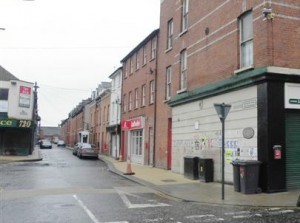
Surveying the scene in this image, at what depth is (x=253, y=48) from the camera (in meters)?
16.3

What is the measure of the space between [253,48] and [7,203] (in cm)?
1034

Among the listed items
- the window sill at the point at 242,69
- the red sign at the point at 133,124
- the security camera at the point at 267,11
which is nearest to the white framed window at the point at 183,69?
the window sill at the point at 242,69

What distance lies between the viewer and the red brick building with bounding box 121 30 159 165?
3058cm

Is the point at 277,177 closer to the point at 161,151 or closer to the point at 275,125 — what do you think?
the point at 275,125

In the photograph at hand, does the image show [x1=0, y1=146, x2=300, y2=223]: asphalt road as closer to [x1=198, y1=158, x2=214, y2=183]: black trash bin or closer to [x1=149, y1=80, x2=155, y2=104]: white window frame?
[x1=198, y1=158, x2=214, y2=183]: black trash bin

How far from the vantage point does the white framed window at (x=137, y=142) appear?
3291cm

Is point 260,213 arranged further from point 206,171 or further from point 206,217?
point 206,171

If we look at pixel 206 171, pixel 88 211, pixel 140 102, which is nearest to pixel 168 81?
pixel 140 102

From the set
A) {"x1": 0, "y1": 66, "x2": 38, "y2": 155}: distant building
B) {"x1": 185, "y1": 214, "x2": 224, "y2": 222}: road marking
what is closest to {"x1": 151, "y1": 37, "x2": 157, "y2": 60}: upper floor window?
{"x1": 0, "y1": 66, "x2": 38, "y2": 155}: distant building

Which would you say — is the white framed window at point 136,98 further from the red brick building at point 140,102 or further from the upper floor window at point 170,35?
the upper floor window at point 170,35

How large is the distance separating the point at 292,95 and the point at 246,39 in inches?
123

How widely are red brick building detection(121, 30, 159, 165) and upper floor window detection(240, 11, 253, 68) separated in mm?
12791

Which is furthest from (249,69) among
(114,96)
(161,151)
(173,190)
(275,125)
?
(114,96)

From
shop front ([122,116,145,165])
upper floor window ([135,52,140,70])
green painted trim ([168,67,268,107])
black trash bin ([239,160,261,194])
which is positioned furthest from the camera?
upper floor window ([135,52,140,70])
